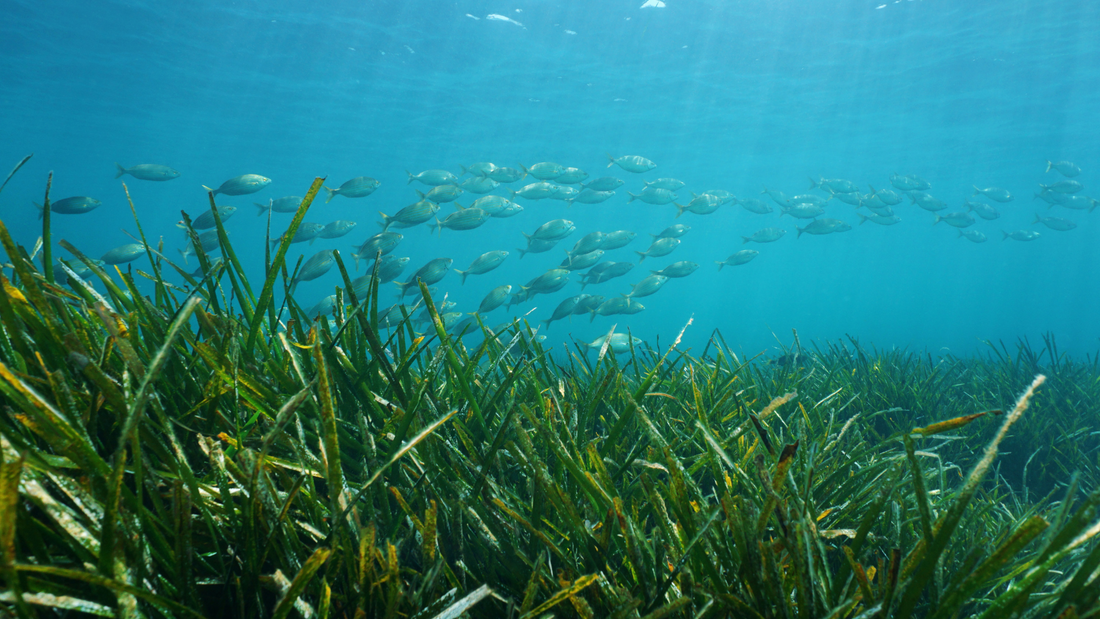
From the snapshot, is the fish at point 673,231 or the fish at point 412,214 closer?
the fish at point 412,214

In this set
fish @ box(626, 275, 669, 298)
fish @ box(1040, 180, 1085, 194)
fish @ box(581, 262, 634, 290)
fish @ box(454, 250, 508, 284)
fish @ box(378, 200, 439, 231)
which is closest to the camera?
fish @ box(378, 200, 439, 231)

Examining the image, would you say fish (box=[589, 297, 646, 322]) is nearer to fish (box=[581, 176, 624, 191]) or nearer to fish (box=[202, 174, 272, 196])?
fish (box=[581, 176, 624, 191])

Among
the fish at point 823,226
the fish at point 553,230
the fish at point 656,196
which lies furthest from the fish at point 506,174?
the fish at point 823,226

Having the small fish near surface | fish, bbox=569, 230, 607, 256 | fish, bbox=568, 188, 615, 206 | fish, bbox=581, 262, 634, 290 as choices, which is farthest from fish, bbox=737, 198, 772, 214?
the small fish near surface

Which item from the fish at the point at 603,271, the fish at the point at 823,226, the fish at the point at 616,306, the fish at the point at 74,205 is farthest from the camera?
the fish at the point at 823,226

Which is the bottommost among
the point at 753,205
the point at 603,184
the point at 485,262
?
the point at 485,262

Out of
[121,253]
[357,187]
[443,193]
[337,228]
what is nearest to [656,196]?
[443,193]

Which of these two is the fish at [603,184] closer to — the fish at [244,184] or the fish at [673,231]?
the fish at [673,231]

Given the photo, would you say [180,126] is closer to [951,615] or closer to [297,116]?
[297,116]

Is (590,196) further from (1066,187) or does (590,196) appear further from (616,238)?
(1066,187)

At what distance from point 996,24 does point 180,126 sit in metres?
41.2

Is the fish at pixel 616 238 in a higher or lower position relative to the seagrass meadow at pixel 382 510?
lower

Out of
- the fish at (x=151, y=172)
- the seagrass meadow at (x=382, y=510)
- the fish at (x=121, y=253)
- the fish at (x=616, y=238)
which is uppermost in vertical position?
the seagrass meadow at (x=382, y=510)

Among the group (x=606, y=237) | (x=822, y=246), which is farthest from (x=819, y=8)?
(x=822, y=246)
